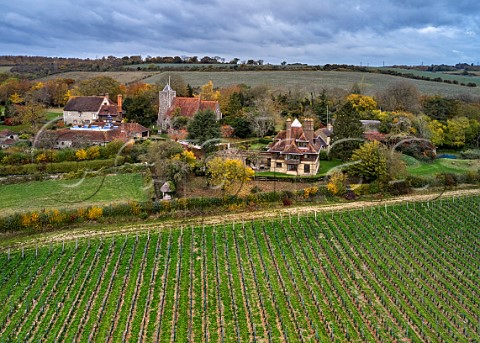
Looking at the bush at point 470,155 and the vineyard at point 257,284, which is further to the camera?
the bush at point 470,155

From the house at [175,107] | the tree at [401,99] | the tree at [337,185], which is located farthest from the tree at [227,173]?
the tree at [401,99]

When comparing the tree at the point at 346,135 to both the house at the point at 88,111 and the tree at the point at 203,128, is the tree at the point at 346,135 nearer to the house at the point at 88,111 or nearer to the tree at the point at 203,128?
the tree at the point at 203,128

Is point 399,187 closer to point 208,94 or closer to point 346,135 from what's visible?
point 346,135

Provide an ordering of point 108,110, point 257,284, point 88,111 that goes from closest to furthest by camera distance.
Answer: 1. point 257,284
2. point 88,111
3. point 108,110

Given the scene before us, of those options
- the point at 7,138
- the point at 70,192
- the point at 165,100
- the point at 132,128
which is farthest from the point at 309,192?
the point at 7,138

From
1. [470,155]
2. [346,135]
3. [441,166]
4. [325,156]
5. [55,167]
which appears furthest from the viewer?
[470,155]

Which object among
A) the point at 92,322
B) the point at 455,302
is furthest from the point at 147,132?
the point at 455,302
